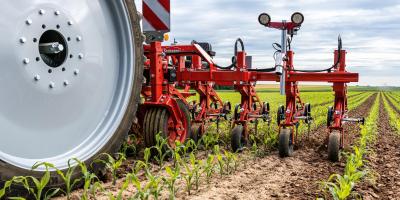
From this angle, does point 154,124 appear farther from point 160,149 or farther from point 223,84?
point 223,84

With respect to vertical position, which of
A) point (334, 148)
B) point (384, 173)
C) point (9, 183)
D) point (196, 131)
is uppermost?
point (9, 183)

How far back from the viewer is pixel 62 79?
8.31 ft

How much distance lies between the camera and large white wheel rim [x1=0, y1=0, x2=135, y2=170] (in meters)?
2.28

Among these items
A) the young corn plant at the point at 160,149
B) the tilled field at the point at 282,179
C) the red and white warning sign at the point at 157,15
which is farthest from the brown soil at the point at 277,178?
the red and white warning sign at the point at 157,15

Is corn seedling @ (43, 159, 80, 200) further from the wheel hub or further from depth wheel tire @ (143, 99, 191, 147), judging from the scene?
depth wheel tire @ (143, 99, 191, 147)

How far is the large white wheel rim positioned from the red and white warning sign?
1188 millimetres

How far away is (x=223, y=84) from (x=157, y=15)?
1920 millimetres

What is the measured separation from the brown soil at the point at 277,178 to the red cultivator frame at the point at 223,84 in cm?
28

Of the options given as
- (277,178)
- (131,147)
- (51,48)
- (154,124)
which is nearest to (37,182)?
(51,48)

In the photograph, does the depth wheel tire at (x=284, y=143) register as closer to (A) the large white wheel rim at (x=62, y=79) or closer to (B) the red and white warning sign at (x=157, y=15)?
(B) the red and white warning sign at (x=157, y=15)

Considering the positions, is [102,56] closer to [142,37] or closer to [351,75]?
[142,37]

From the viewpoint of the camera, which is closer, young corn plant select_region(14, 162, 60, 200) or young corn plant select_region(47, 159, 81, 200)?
young corn plant select_region(14, 162, 60, 200)

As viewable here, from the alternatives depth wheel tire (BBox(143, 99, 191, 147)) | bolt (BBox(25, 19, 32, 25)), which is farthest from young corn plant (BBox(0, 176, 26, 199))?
depth wheel tire (BBox(143, 99, 191, 147))

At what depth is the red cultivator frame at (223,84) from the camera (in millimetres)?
4383
